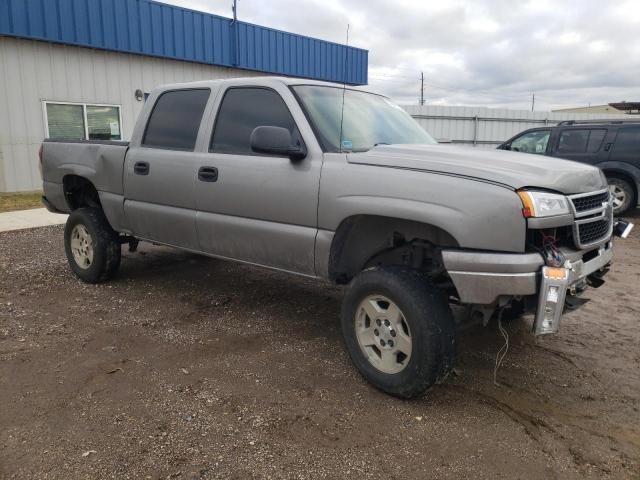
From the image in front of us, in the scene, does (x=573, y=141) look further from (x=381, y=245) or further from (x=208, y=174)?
(x=208, y=174)

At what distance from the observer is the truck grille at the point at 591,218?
3.04 metres

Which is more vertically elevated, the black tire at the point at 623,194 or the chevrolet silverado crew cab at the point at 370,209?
the chevrolet silverado crew cab at the point at 370,209

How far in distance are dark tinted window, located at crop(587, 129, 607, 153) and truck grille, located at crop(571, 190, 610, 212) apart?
7.97 metres

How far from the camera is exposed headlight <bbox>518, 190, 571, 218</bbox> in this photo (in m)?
2.74

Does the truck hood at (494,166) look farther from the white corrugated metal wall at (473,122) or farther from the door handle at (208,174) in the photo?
the white corrugated metal wall at (473,122)

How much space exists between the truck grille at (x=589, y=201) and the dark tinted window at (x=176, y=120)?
298 cm

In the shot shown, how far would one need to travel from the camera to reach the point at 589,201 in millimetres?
3230

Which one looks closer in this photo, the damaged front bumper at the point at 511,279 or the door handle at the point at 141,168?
the damaged front bumper at the point at 511,279

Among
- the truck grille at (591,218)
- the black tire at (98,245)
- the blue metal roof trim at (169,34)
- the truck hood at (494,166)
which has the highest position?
the blue metal roof trim at (169,34)

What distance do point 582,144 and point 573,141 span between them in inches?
7.2

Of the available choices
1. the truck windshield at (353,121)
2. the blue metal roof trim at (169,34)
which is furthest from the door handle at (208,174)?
the blue metal roof trim at (169,34)

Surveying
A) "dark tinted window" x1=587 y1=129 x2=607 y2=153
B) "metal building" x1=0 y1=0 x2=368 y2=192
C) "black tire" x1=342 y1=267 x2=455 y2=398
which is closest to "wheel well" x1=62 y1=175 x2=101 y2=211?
"black tire" x1=342 y1=267 x2=455 y2=398

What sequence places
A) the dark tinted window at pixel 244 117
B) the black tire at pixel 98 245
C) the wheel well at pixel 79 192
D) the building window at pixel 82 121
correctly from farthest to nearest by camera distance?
the building window at pixel 82 121 < the wheel well at pixel 79 192 < the black tire at pixel 98 245 < the dark tinted window at pixel 244 117

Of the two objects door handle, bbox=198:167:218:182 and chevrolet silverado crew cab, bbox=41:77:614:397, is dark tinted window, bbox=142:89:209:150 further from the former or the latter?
door handle, bbox=198:167:218:182
